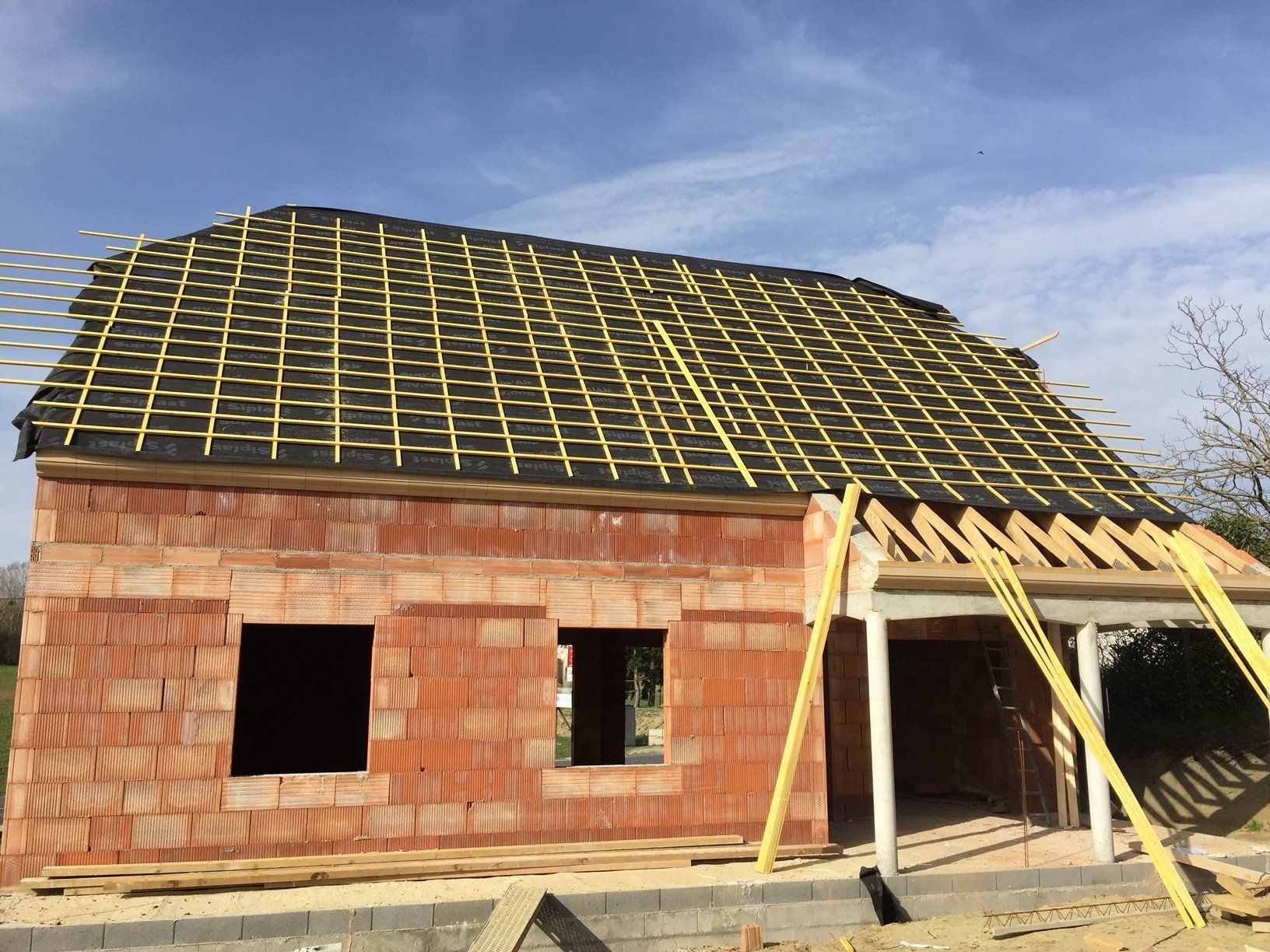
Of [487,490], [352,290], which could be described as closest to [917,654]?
[487,490]

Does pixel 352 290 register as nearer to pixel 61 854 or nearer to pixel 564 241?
pixel 564 241

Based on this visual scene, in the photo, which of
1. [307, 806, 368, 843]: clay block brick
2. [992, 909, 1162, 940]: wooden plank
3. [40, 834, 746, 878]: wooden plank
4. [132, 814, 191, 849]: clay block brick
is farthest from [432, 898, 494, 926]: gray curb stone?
[992, 909, 1162, 940]: wooden plank

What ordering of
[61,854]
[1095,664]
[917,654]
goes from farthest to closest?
[917,654]
[1095,664]
[61,854]

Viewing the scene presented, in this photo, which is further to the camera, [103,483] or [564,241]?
[564,241]

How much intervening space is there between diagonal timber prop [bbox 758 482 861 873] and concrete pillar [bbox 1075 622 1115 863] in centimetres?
314

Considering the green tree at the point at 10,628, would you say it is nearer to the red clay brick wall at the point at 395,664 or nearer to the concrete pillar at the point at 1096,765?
the red clay brick wall at the point at 395,664

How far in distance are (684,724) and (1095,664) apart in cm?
506

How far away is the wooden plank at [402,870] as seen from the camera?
967 cm

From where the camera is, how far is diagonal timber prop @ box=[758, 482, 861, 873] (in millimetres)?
11234

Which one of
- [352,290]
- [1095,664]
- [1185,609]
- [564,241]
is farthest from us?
[564,241]

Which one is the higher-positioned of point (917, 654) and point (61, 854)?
point (917, 654)

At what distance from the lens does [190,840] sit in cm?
1014

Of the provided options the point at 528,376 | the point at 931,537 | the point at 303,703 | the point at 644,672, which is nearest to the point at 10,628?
the point at 644,672

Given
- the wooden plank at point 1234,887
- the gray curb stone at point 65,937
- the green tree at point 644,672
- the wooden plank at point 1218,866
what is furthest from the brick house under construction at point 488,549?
the green tree at point 644,672
